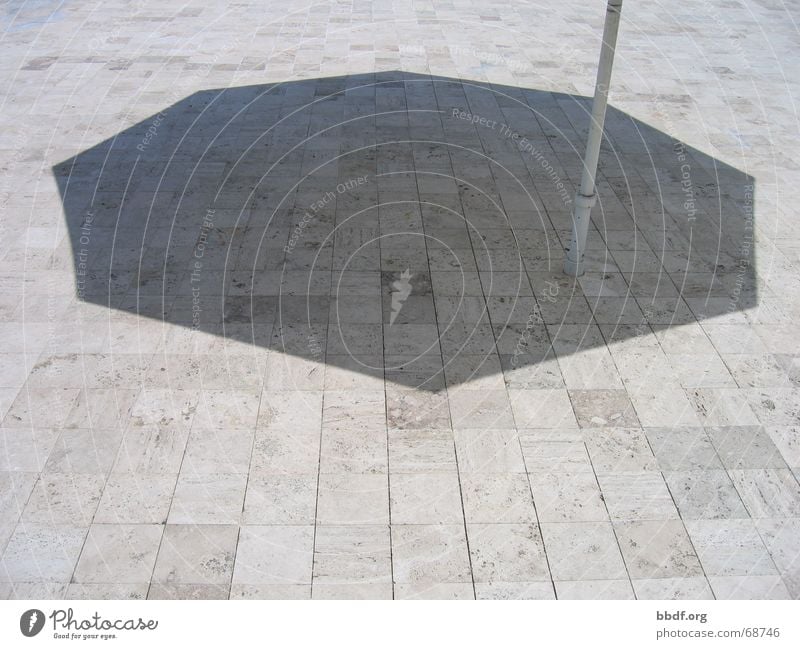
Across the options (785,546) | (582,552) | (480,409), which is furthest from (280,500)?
(785,546)

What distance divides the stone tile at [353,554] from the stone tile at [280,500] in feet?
1.16

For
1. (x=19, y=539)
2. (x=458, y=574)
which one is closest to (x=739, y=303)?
(x=458, y=574)

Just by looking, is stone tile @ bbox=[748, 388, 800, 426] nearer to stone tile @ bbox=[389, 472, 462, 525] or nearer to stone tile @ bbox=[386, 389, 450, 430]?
stone tile @ bbox=[386, 389, 450, 430]

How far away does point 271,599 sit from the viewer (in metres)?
7.54

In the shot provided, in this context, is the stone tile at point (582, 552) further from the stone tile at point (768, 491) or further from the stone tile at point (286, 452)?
the stone tile at point (286, 452)

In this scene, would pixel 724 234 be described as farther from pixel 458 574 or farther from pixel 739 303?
pixel 458 574

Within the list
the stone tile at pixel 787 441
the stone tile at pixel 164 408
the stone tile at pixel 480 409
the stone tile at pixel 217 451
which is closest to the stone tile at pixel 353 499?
the stone tile at pixel 217 451

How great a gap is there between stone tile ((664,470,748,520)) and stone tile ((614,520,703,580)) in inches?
13.3

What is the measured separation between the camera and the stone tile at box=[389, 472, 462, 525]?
8438 mm

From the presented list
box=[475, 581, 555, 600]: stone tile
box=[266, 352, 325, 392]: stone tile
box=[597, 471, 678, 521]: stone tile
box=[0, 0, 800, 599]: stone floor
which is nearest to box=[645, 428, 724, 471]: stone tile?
box=[0, 0, 800, 599]: stone floor

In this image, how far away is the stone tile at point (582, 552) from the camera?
7.83m

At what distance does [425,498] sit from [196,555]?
262 centimetres
